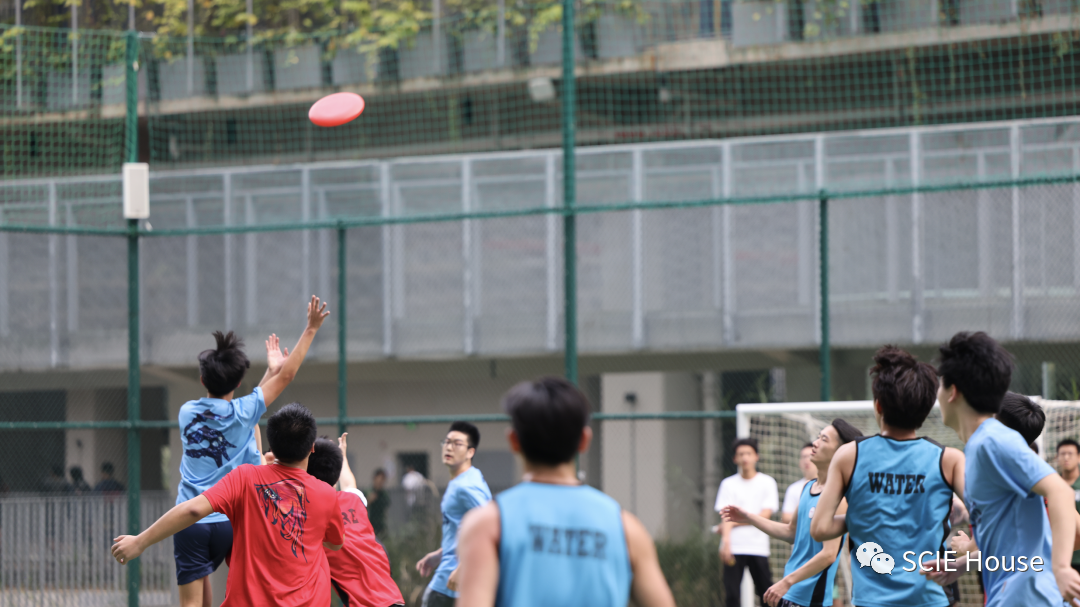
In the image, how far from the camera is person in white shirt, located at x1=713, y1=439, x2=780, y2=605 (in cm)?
891

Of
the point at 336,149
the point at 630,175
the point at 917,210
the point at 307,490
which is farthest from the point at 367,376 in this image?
the point at 307,490

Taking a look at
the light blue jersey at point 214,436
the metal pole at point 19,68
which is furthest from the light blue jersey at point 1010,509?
the metal pole at point 19,68

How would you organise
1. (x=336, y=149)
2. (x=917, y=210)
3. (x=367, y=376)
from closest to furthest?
1. (x=917, y=210)
2. (x=367, y=376)
3. (x=336, y=149)

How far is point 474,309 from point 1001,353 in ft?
34.3

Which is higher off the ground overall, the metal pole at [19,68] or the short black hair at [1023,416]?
the metal pole at [19,68]

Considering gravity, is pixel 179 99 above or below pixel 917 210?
above

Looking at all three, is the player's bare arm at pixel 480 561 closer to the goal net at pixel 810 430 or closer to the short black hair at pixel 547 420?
the short black hair at pixel 547 420

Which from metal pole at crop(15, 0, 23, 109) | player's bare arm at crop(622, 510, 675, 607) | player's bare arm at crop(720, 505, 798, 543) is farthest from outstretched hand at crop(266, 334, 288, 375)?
metal pole at crop(15, 0, 23, 109)

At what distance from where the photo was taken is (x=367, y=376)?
49.0 feet

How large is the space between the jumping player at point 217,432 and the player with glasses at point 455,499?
111cm

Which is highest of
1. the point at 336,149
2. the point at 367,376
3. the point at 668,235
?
the point at 336,149

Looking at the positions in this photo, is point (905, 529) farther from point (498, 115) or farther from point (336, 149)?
point (336, 149)

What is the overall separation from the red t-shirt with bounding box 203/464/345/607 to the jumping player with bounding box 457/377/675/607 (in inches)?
82.0

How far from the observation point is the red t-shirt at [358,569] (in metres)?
5.48
